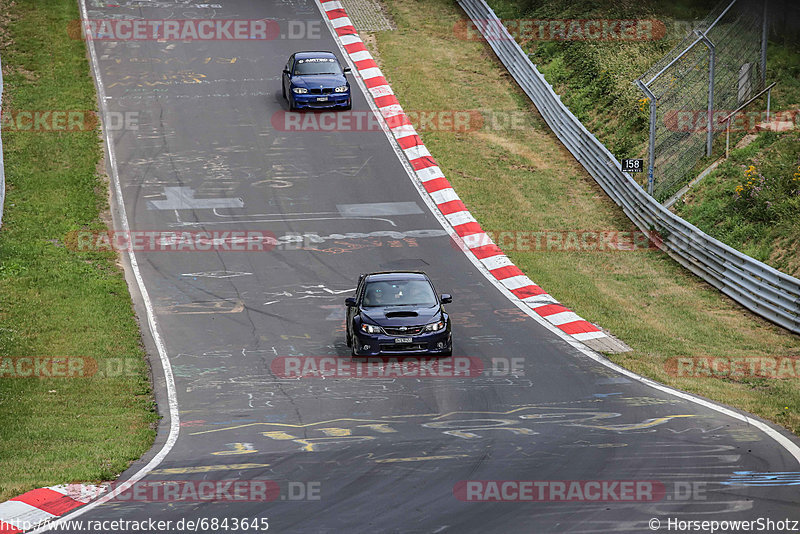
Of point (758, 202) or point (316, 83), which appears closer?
point (758, 202)

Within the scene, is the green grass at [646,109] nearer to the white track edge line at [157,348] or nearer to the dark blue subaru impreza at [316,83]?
the dark blue subaru impreza at [316,83]

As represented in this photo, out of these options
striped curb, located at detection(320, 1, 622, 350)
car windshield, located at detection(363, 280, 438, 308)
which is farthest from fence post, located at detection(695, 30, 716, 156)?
car windshield, located at detection(363, 280, 438, 308)

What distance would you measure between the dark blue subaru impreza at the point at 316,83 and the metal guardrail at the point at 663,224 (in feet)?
22.5

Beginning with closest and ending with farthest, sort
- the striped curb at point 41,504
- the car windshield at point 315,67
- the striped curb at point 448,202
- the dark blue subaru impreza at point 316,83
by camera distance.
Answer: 1. the striped curb at point 41,504
2. the striped curb at point 448,202
3. the dark blue subaru impreza at point 316,83
4. the car windshield at point 315,67

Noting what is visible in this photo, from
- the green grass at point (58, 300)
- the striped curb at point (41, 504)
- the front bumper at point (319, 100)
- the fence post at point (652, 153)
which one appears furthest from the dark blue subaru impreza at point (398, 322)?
the front bumper at point (319, 100)

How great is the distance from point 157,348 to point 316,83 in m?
15.5

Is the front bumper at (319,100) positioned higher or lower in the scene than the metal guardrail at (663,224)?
higher

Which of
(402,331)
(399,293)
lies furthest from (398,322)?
(399,293)

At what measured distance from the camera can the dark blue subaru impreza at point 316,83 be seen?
33.0 meters

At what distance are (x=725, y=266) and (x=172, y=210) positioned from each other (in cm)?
1445

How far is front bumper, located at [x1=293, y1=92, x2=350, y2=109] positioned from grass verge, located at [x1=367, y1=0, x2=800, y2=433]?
2.82 meters

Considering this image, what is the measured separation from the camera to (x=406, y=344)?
18.2 meters

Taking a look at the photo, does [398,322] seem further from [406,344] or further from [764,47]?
[764,47]

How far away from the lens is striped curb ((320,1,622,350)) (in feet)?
69.9
